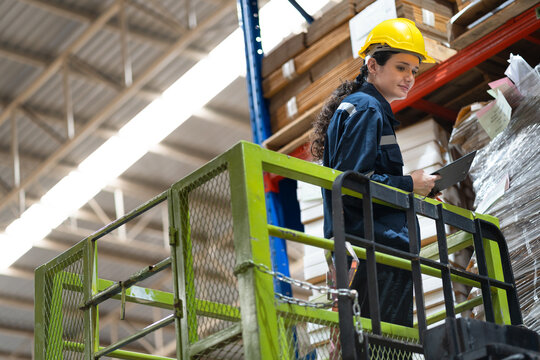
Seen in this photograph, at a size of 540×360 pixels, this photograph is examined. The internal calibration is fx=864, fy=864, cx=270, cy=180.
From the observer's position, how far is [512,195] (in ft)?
17.6

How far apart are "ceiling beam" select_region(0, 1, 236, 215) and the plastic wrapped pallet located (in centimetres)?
857

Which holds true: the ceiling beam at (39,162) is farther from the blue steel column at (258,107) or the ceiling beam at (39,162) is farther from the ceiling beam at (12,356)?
the blue steel column at (258,107)

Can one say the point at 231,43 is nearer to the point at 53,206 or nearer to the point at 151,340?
the point at 53,206

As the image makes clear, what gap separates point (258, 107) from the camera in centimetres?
784

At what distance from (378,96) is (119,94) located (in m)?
10.8

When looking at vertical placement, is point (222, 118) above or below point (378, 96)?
above

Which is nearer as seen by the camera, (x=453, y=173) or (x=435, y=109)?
(x=453, y=173)

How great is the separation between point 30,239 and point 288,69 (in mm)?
10942

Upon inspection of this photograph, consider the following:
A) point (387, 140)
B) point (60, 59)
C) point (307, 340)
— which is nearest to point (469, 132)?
point (387, 140)

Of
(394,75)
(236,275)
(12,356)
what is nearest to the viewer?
(236,275)

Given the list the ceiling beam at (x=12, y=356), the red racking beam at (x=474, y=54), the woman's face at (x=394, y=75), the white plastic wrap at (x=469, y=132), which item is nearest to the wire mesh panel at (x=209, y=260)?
the woman's face at (x=394, y=75)

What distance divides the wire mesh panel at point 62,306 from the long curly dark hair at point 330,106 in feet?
4.39

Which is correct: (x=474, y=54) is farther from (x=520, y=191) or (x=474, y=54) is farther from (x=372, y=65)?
(x=372, y=65)

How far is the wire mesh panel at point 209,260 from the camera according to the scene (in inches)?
138
